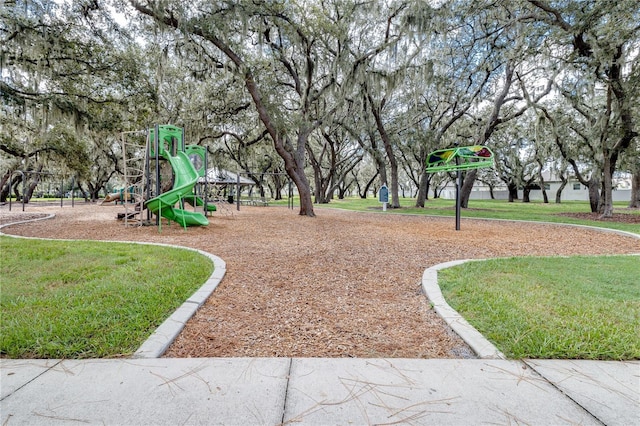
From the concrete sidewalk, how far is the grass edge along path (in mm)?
181

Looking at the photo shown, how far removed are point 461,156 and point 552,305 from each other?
652 centimetres

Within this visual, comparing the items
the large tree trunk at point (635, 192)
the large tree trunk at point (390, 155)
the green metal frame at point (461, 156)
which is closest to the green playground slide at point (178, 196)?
the green metal frame at point (461, 156)

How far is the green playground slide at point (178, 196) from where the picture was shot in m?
7.82

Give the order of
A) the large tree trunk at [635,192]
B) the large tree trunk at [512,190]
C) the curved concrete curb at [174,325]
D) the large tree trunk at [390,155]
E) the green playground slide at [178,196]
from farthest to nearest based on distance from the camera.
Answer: the large tree trunk at [512,190] → the large tree trunk at [635,192] → the large tree trunk at [390,155] → the green playground slide at [178,196] → the curved concrete curb at [174,325]

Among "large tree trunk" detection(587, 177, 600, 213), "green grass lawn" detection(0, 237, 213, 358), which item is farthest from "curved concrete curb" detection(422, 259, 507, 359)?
"large tree trunk" detection(587, 177, 600, 213)

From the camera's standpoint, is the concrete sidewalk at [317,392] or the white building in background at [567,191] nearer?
the concrete sidewalk at [317,392]

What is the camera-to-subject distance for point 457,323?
8.32 feet

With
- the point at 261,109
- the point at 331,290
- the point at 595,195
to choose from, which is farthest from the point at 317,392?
the point at 595,195

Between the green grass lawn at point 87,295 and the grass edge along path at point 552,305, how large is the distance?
2584mm

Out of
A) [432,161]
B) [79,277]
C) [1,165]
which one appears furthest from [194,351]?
[1,165]

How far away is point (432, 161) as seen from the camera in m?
9.64

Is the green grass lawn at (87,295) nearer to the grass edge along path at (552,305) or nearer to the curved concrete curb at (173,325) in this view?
the curved concrete curb at (173,325)

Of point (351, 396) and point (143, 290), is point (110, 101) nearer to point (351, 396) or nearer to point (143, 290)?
point (143, 290)

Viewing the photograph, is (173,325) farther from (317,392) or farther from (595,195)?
(595,195)
